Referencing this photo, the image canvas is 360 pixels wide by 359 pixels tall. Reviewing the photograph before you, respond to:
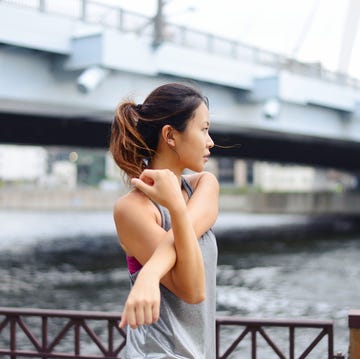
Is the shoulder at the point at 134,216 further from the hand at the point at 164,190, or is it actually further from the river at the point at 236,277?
the river at the point at 236,277

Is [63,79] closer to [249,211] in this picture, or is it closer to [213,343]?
[213,343]

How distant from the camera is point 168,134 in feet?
8.00

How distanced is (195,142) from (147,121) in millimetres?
177

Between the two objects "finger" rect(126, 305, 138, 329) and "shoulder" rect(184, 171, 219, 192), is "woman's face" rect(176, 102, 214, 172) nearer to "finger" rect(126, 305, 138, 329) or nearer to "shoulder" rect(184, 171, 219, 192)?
"shoulder" rect(184, 171, 219, 192)

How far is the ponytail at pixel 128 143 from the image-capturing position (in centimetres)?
248

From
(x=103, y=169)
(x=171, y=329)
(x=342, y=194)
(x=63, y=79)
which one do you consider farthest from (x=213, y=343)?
(x=103, y=169)

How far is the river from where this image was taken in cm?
1961

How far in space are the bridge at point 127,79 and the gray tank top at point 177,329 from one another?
370 inches

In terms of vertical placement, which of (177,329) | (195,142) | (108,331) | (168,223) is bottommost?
(108,331)

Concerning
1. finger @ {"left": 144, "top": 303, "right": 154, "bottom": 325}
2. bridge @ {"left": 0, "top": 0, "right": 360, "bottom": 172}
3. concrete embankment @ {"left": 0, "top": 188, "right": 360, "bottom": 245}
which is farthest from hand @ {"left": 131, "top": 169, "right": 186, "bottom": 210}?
concrete embankment @ {"left": 0, "top": 188, "right": 360, "bottom": 245}

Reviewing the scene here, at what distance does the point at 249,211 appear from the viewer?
78500mm

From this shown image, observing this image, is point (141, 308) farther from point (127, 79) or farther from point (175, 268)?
point (127, 79)

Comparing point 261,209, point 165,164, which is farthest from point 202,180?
point 261,209

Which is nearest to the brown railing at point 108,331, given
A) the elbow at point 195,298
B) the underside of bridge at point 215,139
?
the elbow at point 195,298
